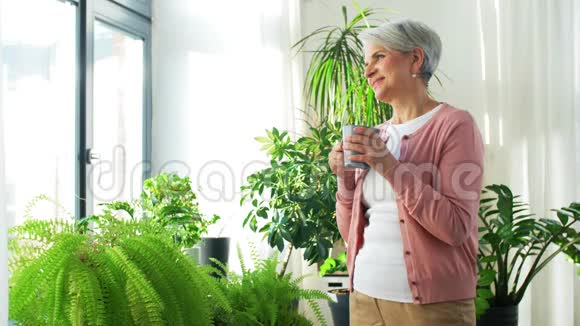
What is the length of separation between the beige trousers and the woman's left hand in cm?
26

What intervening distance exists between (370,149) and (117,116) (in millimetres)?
2296

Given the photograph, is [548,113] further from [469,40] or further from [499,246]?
[499,246]

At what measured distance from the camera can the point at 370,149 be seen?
1.21 metres

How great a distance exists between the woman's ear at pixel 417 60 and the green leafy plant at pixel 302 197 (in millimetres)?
1338

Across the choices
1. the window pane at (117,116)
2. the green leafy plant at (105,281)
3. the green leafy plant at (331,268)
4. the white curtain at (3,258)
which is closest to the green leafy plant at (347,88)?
the green leafy plant at (331,268)

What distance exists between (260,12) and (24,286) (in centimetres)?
241

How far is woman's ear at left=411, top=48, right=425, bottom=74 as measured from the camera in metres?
1.30

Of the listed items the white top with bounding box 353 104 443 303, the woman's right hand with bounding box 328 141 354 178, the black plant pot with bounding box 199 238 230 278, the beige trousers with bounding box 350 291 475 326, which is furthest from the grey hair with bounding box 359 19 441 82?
the black plant pot with bounding box 199 238 230 278

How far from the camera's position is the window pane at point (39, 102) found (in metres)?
2.49

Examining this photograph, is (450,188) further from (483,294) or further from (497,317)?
(497,317)

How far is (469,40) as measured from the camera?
11.6ft

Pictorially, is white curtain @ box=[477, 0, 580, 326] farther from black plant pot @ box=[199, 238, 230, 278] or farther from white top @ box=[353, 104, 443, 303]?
white top @ box=[353, 104, 443, 303]

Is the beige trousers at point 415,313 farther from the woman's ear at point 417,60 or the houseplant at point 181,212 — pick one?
the houseplant at point 181,212

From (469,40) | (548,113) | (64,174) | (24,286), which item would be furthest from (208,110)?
(24,286)
